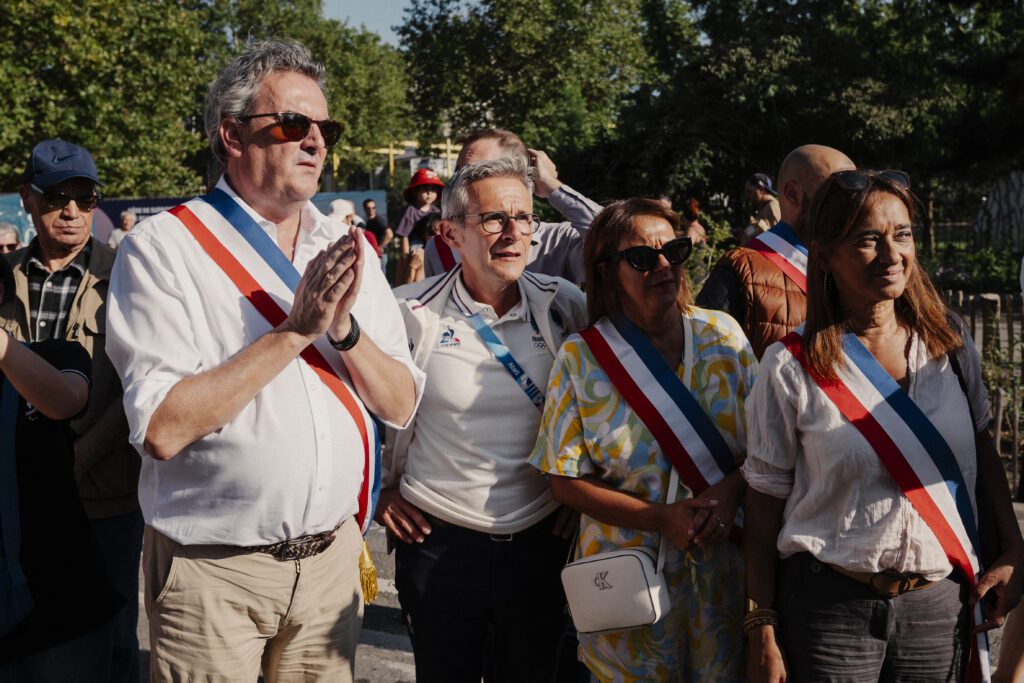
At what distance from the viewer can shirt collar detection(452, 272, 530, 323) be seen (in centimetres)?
312

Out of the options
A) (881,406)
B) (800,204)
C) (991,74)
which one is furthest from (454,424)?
(991,74)

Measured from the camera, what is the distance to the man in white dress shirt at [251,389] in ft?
7.24

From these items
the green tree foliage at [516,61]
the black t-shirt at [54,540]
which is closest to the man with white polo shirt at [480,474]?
the black t-shirt at [54,540]

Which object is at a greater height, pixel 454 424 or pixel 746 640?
pixel 454 424

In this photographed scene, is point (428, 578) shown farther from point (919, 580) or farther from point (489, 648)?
point (919, 580)

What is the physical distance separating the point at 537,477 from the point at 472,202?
872 mm

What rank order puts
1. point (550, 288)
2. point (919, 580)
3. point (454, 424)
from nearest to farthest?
1. point (919, 580)
2. point (454, 424)
3. point (550, 288)

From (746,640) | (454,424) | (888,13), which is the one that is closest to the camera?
(746,640)

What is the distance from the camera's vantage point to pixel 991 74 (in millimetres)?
16172

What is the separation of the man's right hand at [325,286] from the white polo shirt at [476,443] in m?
0.86

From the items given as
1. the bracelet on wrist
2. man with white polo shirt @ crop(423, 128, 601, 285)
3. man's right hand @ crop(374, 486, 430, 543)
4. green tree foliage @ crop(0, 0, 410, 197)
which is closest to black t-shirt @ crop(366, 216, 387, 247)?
green tree foliage @ crop(0, 0, 410, 197)

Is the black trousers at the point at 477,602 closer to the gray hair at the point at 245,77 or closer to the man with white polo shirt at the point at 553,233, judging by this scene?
the gray hair at the point at 245,77

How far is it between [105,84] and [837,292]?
28.2 m

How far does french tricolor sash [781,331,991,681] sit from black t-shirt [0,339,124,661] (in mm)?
2031
